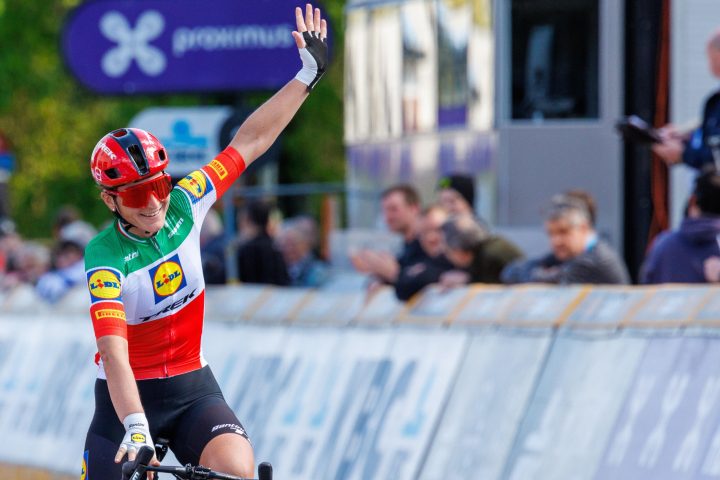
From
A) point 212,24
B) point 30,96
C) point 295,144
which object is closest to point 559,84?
point 212,24

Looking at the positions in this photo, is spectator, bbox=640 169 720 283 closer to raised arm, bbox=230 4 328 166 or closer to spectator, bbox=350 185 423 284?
spectator, bbox=350 185 423 284

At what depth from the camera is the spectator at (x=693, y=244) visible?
894cm

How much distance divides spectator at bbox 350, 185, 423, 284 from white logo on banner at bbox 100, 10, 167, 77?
2.45 m

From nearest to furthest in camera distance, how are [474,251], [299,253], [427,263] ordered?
1. [427,263]
2. [474,251]
3. [299,253]

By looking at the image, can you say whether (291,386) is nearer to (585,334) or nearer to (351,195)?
(585,334)

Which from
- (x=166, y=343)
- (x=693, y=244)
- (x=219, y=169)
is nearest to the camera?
(x=166, y=343)

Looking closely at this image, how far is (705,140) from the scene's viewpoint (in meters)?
9.68

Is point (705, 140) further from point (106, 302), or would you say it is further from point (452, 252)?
point (106, 302)

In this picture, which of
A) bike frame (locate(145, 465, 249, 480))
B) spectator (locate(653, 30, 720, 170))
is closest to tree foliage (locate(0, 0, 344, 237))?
spectator (locate(653, 30, 720, 170))

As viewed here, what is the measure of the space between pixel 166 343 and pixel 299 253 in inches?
296

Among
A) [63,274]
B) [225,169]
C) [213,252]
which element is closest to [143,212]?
[225,169]

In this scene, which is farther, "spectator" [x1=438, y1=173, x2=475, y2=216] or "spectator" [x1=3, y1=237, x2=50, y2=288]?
"spectator" [x1=3, y1=237, x2=50, y2=288]

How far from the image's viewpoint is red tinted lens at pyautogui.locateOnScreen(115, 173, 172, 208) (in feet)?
21.6

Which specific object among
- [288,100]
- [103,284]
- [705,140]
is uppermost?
[288,100]
